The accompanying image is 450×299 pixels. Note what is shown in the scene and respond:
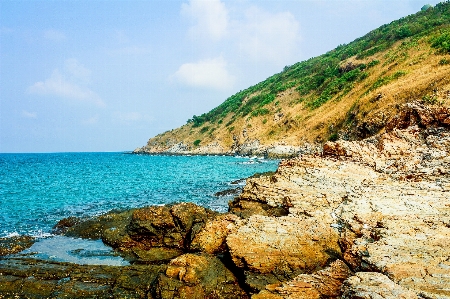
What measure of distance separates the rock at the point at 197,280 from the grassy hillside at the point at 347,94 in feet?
70.3

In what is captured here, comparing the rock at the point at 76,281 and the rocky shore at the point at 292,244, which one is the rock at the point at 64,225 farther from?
the rock at the point at 76,281

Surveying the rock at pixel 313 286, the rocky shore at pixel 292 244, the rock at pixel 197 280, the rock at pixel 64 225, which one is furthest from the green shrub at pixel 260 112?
the rock at pixel 313 286

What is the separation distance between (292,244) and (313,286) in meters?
1.93

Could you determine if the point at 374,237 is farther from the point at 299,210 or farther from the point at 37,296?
the point at 37,296

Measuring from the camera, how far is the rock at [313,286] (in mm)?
6844

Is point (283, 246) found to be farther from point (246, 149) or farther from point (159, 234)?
point (246, 149)

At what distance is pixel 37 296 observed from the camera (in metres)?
8.82

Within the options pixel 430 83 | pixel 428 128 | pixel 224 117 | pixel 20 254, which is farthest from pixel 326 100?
pixel 20 254

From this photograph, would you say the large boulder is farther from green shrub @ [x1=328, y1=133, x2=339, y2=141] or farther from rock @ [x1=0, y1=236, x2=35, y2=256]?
green shrub @ [x1=328, y1=133, x2=339, y2=141]

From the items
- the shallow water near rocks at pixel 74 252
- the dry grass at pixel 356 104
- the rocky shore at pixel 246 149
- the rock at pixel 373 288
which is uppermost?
the dry grass at pixel 356 104

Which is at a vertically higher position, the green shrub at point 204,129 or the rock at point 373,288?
the green shrub at point 204,129

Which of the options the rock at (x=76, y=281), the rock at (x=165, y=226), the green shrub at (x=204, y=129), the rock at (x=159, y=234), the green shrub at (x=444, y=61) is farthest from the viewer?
the green shrub at (x=204, y=129)

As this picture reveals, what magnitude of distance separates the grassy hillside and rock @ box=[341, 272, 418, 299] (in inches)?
836

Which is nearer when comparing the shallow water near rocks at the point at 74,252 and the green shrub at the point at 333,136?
the shallow water near rocks at the point at 74,252
